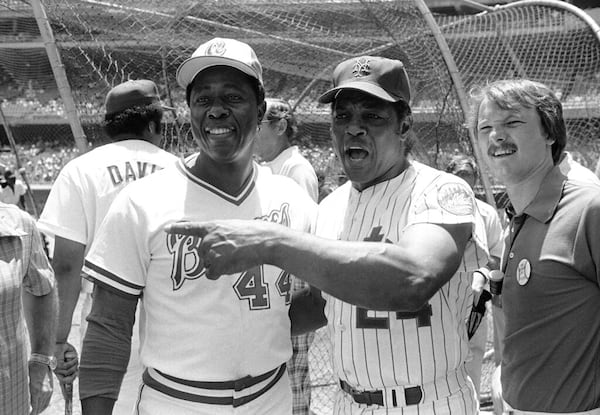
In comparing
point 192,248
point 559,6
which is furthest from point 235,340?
point 559,6

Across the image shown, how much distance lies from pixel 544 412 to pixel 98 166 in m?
2.30

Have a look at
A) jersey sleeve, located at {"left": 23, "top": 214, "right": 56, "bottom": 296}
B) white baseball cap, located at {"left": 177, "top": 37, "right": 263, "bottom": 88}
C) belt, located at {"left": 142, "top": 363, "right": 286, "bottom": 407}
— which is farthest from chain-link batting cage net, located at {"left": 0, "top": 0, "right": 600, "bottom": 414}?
belt, located at {"left": 142, "top": 363, "right": 286, "bottom": 407}

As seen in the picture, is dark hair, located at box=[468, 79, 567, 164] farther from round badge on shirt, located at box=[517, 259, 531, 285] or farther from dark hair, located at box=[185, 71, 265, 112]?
dark hair, located at box=[185, 71, 265, 112]

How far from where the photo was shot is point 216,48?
7.71ft

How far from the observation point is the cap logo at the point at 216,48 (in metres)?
2.33

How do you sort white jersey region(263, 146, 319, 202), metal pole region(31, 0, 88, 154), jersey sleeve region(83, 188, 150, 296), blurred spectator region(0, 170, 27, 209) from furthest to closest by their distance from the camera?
blurred spectator region(0, 170, 27, 209) < white jersey region(263, 146, 319, 202) < metal pole region(31, 0, 88, 154) < jersey sleeve region(83, 188, 150, 296)

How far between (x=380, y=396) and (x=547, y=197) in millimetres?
859

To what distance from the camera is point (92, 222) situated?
139 inches

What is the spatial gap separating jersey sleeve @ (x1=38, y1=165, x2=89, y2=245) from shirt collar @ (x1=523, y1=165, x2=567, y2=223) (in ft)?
6.84

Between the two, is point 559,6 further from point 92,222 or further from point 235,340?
point 235,340

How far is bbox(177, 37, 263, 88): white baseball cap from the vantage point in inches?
91.4

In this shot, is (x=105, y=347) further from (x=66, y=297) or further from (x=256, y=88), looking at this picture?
(x=66, y=297)

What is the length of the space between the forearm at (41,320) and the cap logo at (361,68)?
5.87 feet

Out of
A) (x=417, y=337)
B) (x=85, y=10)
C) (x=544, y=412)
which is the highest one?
(x=85, y=10)
